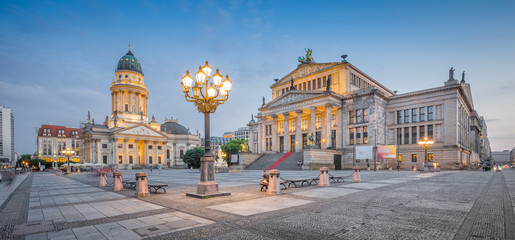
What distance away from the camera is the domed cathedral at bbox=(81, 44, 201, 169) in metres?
77.8

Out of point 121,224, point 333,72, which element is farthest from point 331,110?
point 121,224

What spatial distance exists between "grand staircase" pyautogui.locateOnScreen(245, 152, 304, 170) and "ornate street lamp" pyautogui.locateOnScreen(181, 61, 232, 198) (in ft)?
104

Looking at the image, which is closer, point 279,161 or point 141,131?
point 279,161

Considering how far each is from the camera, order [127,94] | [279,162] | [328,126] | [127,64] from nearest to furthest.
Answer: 1. [279,162]
2. [328,126]
3. [127,94]
4. [127,64]

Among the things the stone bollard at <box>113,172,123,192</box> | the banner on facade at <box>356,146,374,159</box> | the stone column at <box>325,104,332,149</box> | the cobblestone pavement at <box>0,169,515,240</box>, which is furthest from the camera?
the stone column at <box>325,104,332,149</box>

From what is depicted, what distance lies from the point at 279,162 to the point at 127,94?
6173 centimetres

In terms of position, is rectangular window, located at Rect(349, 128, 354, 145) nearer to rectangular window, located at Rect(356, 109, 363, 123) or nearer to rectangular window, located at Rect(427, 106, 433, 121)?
rectangular window, located at Rect(356, 109, 363, 123)

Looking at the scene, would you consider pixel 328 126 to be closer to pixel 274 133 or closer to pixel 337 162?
pixel 337 162

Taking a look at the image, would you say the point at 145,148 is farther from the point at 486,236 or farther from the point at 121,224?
the point at 486,236

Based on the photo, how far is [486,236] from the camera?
232 inches

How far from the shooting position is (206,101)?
12.9 m

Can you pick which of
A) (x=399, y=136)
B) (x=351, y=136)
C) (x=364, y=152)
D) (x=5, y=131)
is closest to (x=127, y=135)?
(x=351, y=136)

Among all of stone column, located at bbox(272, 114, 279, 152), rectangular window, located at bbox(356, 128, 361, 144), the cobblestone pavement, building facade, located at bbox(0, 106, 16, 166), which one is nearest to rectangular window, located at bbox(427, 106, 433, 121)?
rectangular window, located at bbox(356, 128, 361, 144)

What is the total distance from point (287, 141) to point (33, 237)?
4919 centimetres
